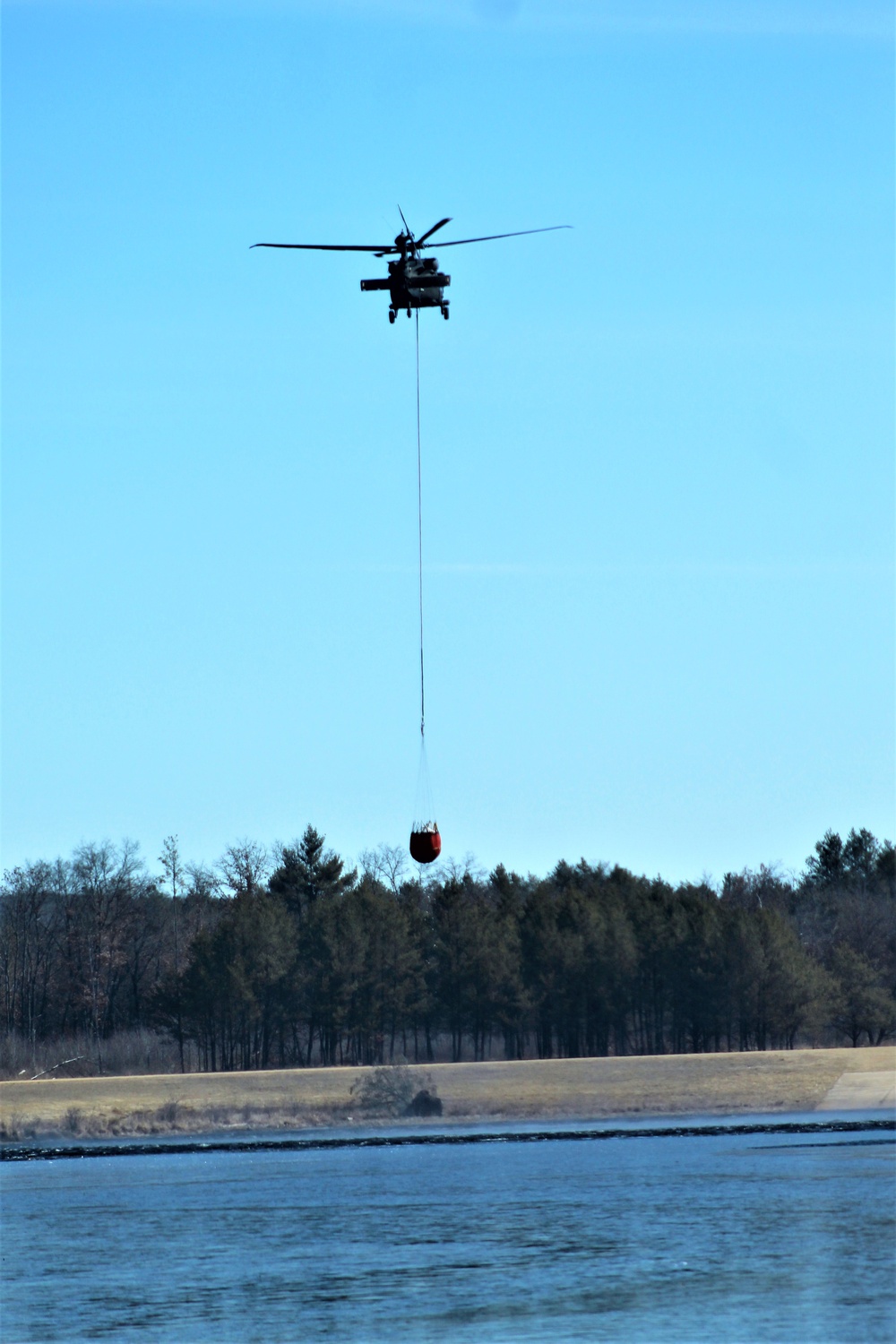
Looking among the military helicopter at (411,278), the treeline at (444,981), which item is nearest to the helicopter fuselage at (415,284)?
the military helicopter at (411,278)

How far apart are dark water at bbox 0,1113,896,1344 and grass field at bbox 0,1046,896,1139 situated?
11540 millimetres

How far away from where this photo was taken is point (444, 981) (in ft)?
310

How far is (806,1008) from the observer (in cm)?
9156

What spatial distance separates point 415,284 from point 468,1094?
49111mm

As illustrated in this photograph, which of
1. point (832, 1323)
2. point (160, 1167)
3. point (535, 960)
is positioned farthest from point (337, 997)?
point (832, 1323)

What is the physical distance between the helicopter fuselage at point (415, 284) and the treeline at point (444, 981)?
211ft

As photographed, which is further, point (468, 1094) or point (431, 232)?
point (468, 1094)

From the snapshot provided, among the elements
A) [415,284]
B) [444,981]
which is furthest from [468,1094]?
[415,284]

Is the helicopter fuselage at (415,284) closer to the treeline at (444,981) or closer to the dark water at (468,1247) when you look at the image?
the dark water at (468,1247)

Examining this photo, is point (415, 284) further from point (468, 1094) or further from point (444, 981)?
point (444, 981)

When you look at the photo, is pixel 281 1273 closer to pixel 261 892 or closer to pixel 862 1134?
pixel 862 1134

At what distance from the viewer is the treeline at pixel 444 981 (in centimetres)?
9181

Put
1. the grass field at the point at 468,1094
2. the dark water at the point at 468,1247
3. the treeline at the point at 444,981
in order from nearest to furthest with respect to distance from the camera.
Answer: the dark water at the point at 468,1247
the grass field at the point at 468,1094
the treeline at the point at 444,981

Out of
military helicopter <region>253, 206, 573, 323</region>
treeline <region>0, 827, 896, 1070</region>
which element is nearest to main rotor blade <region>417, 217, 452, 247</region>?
military helicopter <region>253, 206, 573, 323</region>
